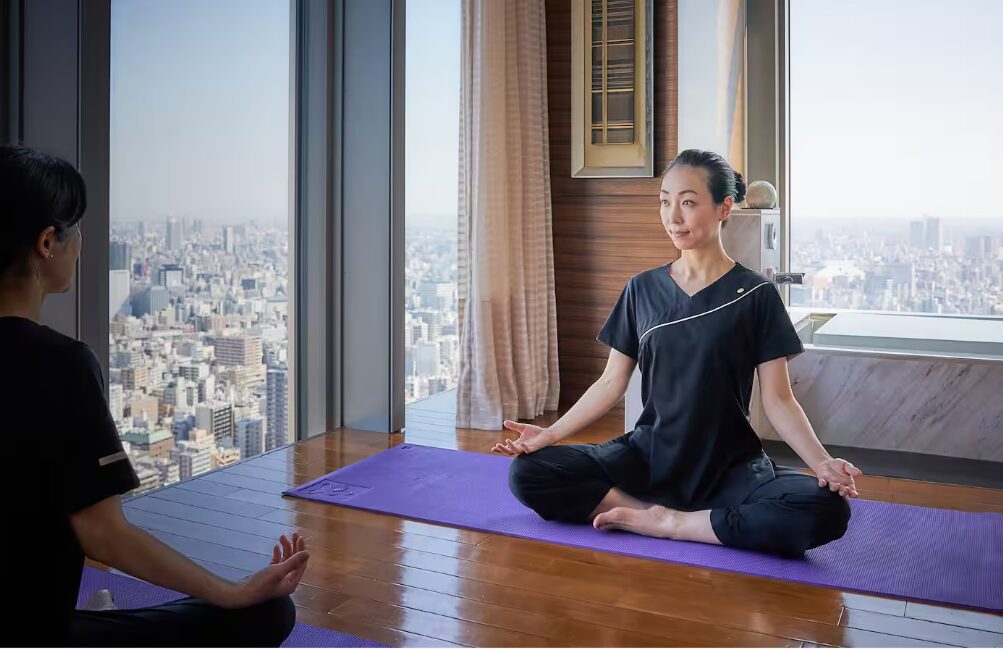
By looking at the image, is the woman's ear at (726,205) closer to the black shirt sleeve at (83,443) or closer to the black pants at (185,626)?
the black pants at (185,626)

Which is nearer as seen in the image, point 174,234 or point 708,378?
point 708,378

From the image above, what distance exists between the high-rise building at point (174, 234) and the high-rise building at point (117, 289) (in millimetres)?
211

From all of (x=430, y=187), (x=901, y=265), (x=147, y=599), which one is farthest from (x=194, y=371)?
(x=901, y=265)

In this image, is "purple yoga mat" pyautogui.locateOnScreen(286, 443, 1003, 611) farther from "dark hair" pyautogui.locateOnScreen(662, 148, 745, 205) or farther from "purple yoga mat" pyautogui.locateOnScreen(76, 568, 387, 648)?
"dark hair" pyautogui.locateOnScreen(662, 148, 745, 205)

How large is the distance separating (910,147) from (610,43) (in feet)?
4.78

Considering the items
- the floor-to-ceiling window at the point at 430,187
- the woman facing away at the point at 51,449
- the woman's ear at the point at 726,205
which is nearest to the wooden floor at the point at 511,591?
the woman facing away at the point at 51,449

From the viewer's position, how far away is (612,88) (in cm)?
436

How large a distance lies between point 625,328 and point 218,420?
5.09ft

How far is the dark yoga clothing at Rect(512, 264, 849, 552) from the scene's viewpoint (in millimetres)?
2463

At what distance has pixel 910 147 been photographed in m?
4.30

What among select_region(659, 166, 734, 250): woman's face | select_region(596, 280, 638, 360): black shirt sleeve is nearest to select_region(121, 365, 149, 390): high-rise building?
select_region(596, 280, 638, 360): black shirt sleeve

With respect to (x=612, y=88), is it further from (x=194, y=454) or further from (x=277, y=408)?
(x=194, y=454)

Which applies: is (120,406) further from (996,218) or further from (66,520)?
(996,218)

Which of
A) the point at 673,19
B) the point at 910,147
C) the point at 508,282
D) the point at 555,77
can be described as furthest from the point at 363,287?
the point at 910,147
